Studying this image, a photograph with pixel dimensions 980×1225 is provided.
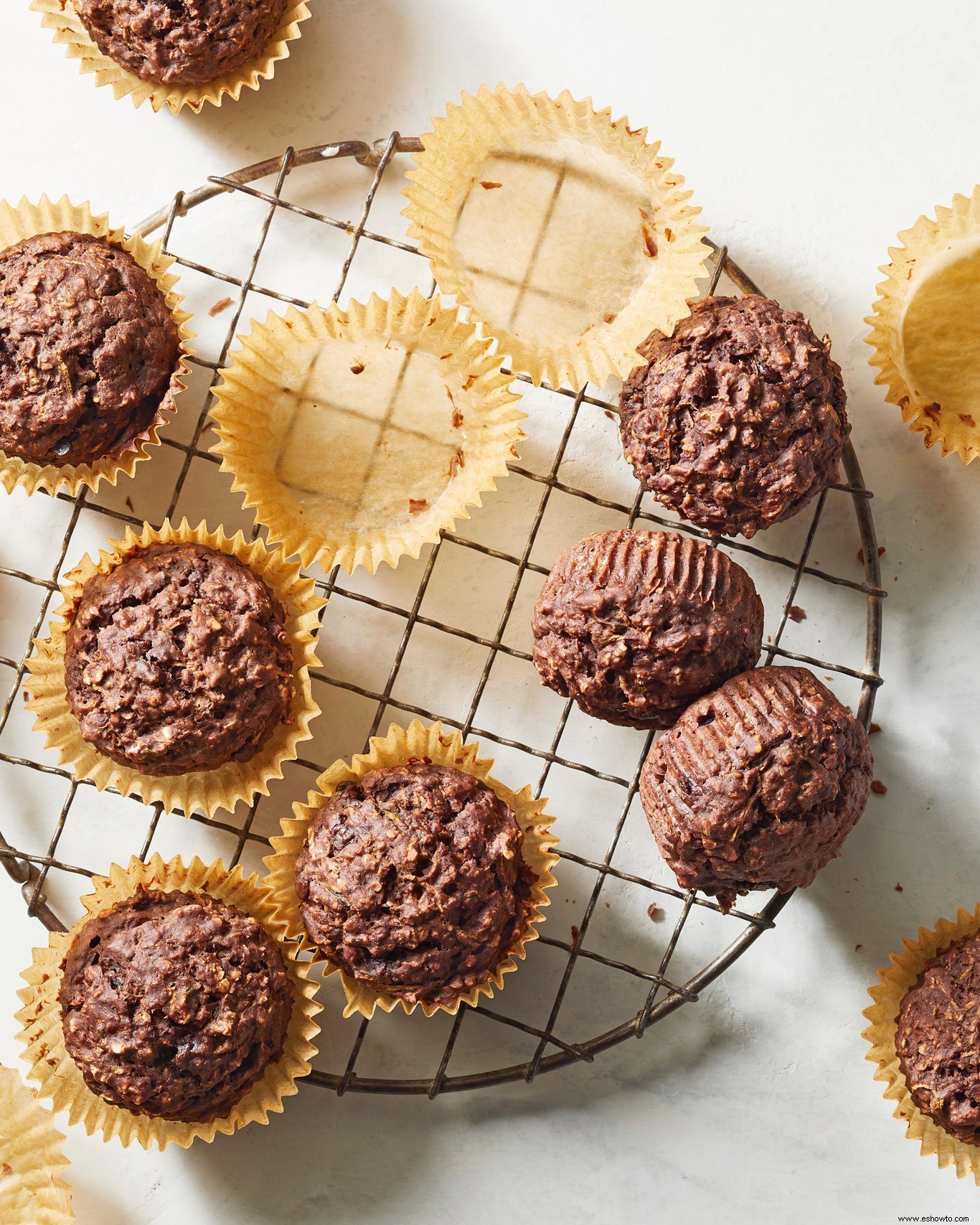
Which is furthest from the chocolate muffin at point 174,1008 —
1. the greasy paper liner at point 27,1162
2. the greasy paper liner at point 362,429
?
the greasy paper liner at point 362,429

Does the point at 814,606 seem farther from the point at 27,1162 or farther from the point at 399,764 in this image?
the point at 27,1162

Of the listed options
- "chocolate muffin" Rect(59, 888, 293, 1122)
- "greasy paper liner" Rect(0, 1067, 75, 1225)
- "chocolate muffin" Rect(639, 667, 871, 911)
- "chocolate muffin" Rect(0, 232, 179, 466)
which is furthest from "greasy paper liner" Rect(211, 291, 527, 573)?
"greasy paper liner" Rect(0, 1067, 75, 1225)

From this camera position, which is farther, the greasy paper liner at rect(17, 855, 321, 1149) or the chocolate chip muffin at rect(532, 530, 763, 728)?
the greasy paper liner at rect(17, 855, 321, 1149)

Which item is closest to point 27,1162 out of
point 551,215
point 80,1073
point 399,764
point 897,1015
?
point 80,1073

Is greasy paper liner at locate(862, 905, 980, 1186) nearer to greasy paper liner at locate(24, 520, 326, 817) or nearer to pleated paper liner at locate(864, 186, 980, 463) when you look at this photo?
pleated paper liner at locate(864, 186, 980, 463)

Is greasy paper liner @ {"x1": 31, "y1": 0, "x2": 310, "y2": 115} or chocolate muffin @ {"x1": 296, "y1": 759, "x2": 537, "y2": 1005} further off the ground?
greasy paper liner @ {"x1": 31, "y1": 0, "x2": 310, "y2": 115}

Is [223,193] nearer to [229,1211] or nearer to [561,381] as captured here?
[561,381]

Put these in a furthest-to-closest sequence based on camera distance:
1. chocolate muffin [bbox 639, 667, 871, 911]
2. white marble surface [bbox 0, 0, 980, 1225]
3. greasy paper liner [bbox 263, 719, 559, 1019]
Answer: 1. white marble surface [bbox 0, 0, 980, 1225]
2. greasy paper liner [bbox 263, 719, 559, 1019]
3. chocolate muffin [bbox 639, 667, 871, 911]
